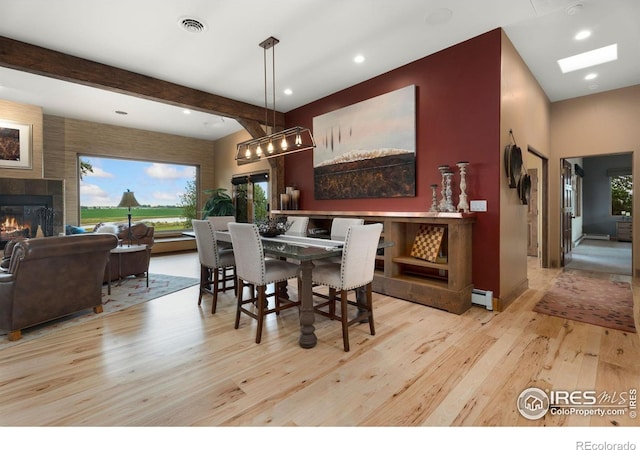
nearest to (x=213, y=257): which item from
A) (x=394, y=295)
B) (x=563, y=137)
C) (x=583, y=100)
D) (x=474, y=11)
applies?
(x=394, y=295)

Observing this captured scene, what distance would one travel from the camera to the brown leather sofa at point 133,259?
15.1 feet

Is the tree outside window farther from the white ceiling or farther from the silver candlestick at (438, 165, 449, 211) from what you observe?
the silver candlestick at (438, 165, 449, 211)

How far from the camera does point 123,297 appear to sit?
3.89m

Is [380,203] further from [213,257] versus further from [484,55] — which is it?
[213,257]

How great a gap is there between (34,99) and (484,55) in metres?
7.06

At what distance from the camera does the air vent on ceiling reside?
3045 millimetres

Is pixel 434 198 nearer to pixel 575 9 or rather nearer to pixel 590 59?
pixel 575 9

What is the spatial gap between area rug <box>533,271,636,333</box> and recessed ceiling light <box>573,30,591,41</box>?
2.99m

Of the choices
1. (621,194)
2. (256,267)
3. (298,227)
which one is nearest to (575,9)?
(298,227)

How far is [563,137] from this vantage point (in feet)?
17.4

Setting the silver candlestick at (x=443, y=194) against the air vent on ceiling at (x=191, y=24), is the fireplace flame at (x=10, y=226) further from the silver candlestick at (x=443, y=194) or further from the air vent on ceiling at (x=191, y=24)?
the silver candlestick at (x=443, y=194)

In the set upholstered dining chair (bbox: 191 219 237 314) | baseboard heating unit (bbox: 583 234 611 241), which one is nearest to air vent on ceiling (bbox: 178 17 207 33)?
upholstered dining chair (bbox: 191 219 237 314)

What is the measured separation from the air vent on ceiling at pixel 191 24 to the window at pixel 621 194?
11.7 m

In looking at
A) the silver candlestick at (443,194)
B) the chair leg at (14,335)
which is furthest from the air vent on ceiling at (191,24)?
the chair leg at (14,335)
